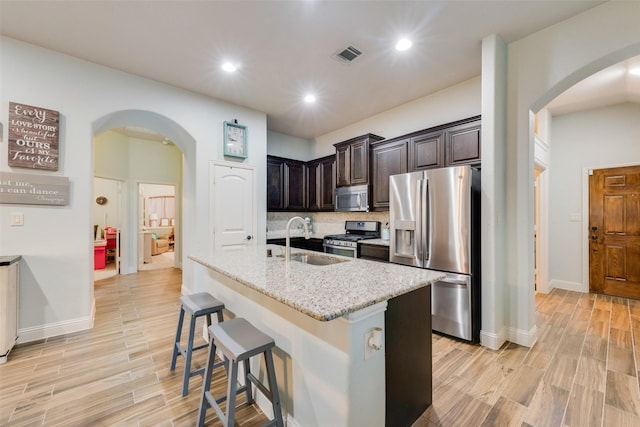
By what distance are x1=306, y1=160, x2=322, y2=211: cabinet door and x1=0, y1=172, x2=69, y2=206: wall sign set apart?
3.59m

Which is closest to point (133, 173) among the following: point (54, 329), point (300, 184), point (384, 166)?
point (300, 184)

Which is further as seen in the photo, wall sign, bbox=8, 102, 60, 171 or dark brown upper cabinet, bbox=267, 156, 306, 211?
dark brown upper cabinet, bbox=267, 156, 306, 211

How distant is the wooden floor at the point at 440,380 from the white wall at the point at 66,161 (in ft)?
1.26

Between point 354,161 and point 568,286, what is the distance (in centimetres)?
409

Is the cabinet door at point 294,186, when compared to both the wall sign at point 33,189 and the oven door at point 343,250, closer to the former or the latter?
the oven door at point 343,250

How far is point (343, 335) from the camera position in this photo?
121 cm

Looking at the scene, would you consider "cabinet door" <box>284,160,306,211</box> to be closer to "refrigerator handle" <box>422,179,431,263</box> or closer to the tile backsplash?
the tile backsplash

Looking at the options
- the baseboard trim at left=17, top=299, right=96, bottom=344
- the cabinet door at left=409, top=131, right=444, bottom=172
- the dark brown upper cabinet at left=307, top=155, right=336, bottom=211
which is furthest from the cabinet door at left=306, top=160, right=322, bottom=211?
the baseboard trim at left=17, top=299, right=96, bottom=344

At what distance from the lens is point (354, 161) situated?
14.7ft

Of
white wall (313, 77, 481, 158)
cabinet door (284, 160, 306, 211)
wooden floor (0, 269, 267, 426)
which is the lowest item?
wooden floor (0, 269, 267, 426)

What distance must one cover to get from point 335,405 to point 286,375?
1.36 ft

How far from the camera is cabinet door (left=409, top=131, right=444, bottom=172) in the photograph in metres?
3.35

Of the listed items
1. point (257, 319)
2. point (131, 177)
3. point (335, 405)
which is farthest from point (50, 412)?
point (131, 177)

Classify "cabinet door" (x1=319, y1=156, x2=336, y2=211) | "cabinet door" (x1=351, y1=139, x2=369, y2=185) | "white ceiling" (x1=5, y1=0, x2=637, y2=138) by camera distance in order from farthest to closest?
1. "cabinet door" (x1=319, y1=156, x2=336, y2=211)
2. "cabinet door" (x1=351, y1=139, x2=369, y2=185)
3. "white ceiling" (x1=5, y1=0, x2=637, y2=138)
